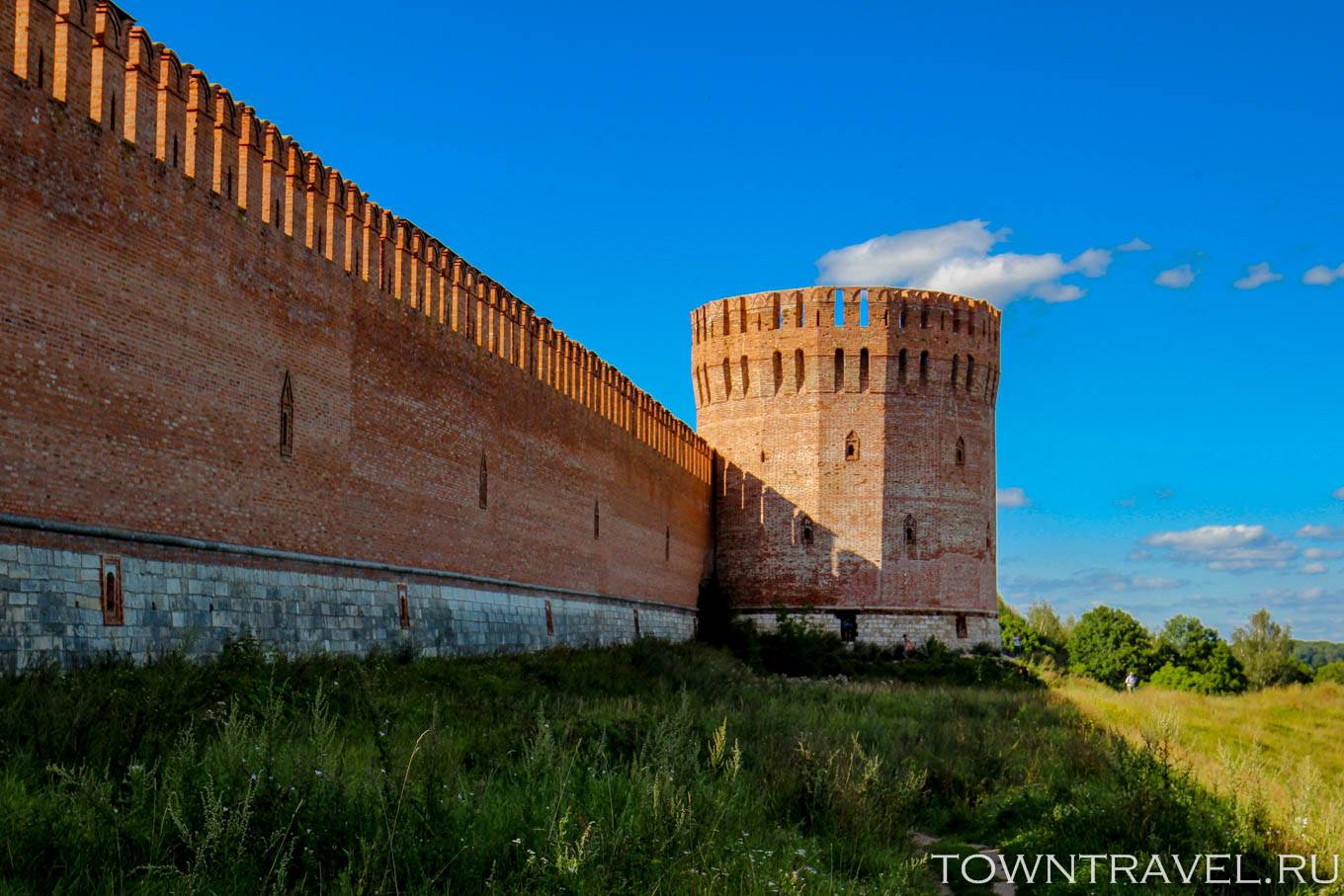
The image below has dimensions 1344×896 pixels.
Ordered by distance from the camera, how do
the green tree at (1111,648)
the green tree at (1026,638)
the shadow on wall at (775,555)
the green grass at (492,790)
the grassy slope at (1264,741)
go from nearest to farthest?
the green grass at (492,790), the grassy slope at (1264,741), the shadow on wall at (775,555), the green tree at (1111,648), the green tree at (1026,638)

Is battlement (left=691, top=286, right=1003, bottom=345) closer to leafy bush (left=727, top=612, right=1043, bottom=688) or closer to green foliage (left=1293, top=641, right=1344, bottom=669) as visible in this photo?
leafy bush (left=727, top=612, right=1043, bottom=688)

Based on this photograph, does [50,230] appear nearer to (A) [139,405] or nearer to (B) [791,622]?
(A) [139,405]

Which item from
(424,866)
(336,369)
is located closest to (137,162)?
(336,369)

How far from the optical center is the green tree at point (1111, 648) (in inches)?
1522

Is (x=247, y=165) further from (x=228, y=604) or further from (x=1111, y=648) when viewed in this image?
(x=1111, y=648)

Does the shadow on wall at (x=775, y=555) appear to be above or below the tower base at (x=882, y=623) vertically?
above

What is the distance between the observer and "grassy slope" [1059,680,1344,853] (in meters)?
10.1

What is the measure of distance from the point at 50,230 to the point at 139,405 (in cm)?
178

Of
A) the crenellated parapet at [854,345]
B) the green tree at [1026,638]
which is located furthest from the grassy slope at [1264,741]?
the green tree at [1026,638]

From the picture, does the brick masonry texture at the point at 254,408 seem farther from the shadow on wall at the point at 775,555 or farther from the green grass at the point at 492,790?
the shadow on wall at the point at 775,555

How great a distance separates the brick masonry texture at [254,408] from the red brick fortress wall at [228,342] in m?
0.03

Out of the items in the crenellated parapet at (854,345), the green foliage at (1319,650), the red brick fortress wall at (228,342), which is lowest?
the green foliage at (1319,650)

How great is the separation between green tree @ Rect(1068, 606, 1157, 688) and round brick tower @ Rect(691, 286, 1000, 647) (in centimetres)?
545

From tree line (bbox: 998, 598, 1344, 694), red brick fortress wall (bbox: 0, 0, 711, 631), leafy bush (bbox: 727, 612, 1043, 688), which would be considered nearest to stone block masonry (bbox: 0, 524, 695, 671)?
red brick fortress wall (bbox: 0, 0, 711, 631)
